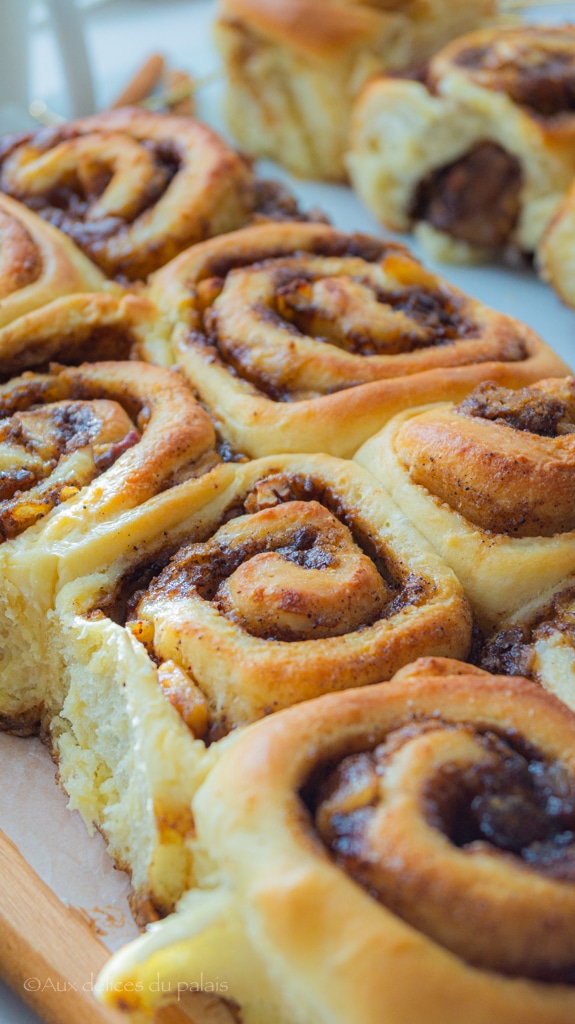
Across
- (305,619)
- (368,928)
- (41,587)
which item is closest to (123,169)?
(41,587)

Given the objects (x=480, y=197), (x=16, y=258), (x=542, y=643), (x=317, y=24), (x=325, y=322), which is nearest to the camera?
(x=542, y=643)

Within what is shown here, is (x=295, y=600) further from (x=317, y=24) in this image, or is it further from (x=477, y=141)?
(x=317, y=24)

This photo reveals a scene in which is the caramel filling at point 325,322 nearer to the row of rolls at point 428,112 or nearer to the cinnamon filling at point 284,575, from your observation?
the cinnamon filling at point 284,575

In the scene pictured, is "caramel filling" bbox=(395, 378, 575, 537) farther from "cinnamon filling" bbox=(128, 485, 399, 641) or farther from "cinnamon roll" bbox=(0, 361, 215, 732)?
"cinnamon roll" bbox=(0, 361, 215, 732)

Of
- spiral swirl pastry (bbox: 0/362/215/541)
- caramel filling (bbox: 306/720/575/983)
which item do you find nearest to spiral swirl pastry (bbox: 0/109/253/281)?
spiral swirl pastry (bbox: 0/362/215/541)

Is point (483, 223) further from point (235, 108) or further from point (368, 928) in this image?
point (368, 928)

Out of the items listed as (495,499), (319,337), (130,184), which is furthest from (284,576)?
(130,184)
